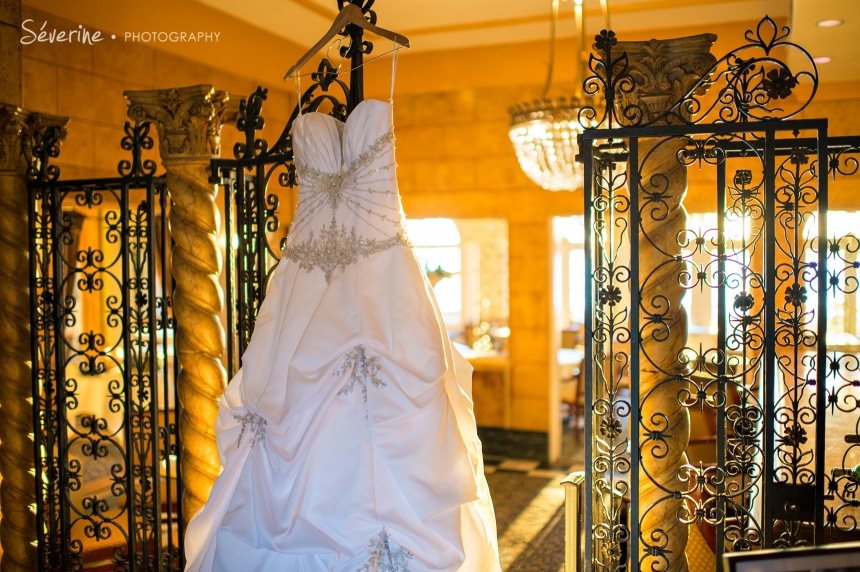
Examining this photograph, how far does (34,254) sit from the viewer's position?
3820 millimetres

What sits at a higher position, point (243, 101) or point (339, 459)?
point (243, 101)

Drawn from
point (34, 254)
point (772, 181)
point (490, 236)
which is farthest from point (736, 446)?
point (490, 236)

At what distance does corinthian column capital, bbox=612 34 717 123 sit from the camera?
2629 millimetres

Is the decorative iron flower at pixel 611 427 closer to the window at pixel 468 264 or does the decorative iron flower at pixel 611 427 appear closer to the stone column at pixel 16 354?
the stone column at pixel 16 354

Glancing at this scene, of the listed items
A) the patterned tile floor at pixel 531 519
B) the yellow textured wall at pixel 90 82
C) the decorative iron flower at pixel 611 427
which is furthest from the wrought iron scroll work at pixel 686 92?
the yellow textured wall at pixel 90 82

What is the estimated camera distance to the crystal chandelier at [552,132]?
448 centimetres

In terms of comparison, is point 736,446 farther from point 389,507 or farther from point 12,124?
point 12,124

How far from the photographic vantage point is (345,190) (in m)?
2.64

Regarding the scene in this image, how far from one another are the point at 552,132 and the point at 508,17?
240 centimetres

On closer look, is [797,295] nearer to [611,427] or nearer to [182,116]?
[611,427]

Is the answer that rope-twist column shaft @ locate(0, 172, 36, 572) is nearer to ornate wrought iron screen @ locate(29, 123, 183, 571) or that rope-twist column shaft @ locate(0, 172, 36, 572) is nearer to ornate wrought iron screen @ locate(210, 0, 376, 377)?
ornate wrought iron screen @ locate(29, 123, 183, 571)

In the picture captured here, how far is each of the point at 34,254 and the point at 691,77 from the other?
319cm

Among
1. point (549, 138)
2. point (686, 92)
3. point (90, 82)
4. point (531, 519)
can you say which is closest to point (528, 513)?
point (531, 519)

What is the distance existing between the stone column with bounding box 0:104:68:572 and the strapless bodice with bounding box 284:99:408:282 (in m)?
1.84
